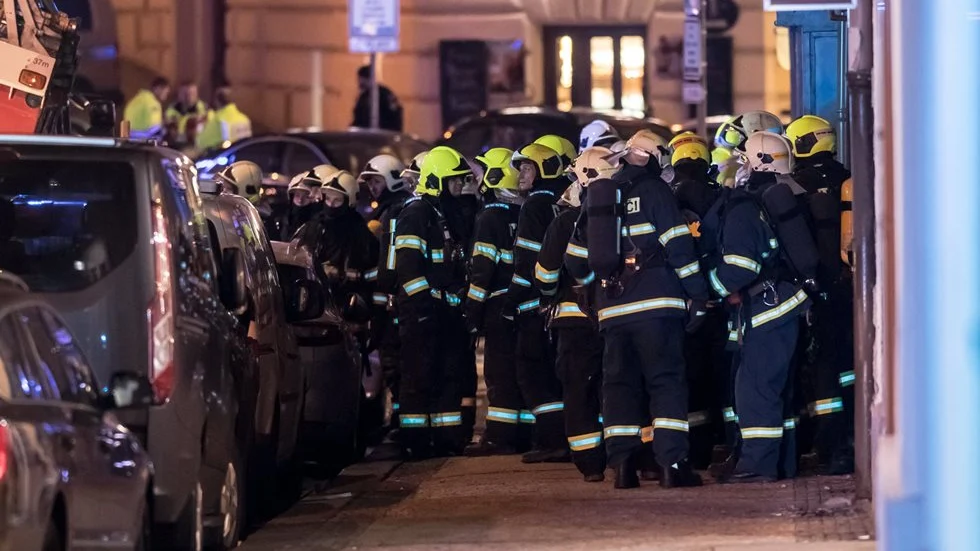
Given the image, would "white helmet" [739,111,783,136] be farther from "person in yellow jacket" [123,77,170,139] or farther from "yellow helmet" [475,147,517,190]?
"person in yellow jacket" [123,77,170,139]

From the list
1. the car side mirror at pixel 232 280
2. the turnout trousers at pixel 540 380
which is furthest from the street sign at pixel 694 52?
the car side mirror at pixel 232 280

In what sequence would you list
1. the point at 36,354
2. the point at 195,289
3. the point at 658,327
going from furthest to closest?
the point at 658,327
the point at 195,289
the point at 36,354

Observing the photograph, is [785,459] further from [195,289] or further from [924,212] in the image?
[924,212]

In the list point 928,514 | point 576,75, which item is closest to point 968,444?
point 928,514

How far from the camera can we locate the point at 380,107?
27.3 meters

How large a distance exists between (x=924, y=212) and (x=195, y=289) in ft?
12.0

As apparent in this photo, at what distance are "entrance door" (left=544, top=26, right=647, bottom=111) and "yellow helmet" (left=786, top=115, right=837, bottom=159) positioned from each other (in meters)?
17.3

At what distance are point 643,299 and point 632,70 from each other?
1865 centimetres

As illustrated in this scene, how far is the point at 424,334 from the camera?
1323 cm

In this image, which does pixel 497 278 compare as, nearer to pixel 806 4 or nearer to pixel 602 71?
pixel 806 4

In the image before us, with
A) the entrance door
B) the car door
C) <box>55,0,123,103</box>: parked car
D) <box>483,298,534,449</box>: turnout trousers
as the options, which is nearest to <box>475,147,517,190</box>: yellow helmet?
<box>483,298,534,449</box>: turnout trousers

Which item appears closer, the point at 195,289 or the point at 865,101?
the point at 195,289

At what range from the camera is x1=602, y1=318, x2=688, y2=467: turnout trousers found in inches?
442

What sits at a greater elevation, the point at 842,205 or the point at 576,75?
the point at 576,75
